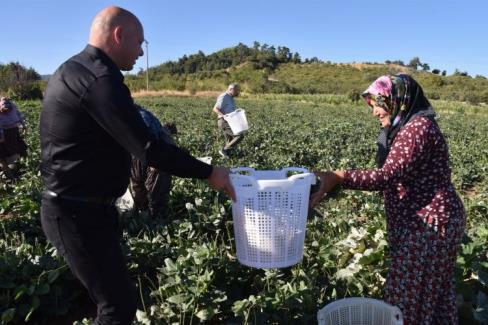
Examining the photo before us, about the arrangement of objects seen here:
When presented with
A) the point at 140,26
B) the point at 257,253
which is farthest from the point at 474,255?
the point at 140,26

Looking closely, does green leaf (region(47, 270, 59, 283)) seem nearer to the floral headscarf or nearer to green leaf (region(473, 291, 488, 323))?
the floral headscarf

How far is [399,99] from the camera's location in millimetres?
2416

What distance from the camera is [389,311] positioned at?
2393mm

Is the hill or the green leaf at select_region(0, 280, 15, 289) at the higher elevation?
the hill

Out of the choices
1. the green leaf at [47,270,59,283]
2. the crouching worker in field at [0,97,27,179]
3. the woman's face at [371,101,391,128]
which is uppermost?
the woman's face at [371,101,391,128]

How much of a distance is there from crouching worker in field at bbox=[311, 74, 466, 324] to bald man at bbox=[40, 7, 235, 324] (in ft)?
3.25

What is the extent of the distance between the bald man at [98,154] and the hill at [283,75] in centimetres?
2892

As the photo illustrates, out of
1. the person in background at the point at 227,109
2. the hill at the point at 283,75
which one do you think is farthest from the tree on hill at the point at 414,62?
the person in background at the point at 227,109

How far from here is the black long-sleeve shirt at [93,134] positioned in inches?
72.3

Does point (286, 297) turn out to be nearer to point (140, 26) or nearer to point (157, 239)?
point (157, 239)

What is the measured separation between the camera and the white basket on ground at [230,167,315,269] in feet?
7.31

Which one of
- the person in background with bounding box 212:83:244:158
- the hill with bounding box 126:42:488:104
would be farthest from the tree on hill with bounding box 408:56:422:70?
the person in background with bounding box 212:83:244:158

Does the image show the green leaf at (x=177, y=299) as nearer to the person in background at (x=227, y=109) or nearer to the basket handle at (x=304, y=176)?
the basket handle at (x=304, y=176)

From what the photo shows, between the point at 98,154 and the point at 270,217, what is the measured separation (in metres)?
0.91
